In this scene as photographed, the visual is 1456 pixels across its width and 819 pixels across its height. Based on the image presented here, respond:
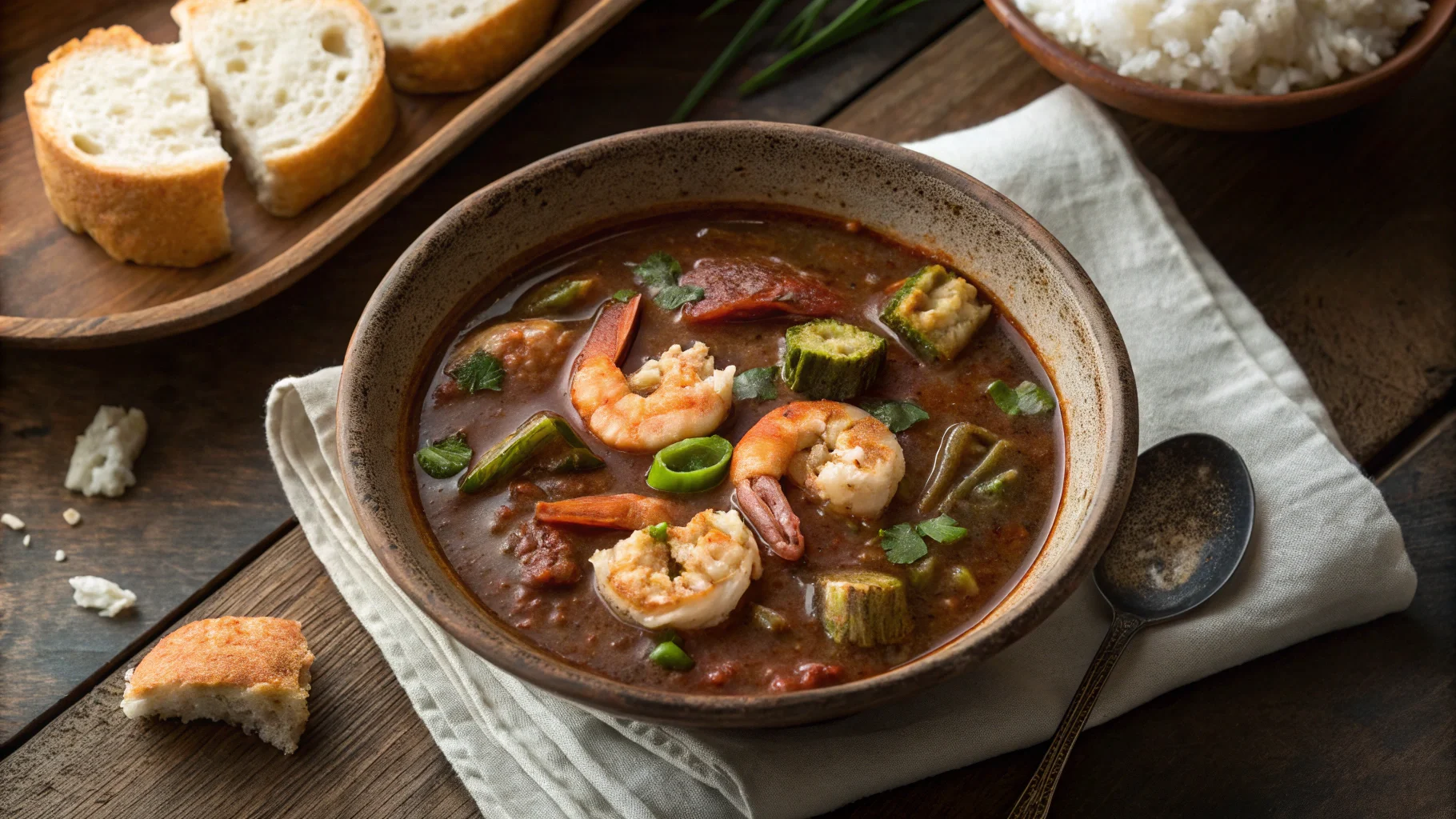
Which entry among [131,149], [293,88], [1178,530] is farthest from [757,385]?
[131,149]

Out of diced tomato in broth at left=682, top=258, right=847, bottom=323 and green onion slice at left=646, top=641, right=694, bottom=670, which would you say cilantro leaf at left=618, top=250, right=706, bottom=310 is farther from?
green onion slice at left=646, top=641, right=694, bottom=670

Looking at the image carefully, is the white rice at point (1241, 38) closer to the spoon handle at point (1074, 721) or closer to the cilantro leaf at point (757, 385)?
the cilantro leaf at point (757, 385)

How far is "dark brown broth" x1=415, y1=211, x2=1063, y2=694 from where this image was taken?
2.28 m

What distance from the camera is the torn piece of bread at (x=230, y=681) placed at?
242 cm

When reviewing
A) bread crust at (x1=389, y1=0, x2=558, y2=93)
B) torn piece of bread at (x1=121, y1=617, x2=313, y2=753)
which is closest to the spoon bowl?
torn piece of bread at (x1=121, y1=617, x2=313, y2=753)

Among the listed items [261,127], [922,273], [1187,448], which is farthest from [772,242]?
[261,127]

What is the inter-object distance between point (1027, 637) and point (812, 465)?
0.60 metres

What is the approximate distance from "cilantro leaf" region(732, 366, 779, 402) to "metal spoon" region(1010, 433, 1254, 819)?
32.3 inches

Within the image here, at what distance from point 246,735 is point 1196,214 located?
2.77m

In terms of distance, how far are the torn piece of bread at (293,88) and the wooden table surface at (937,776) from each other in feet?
0.75

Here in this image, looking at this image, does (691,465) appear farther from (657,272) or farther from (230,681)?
(230,681)

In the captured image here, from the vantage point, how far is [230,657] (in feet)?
8.03

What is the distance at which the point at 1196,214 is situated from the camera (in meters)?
3.37

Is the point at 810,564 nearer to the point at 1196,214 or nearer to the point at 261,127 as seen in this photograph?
the point at 1196,214
